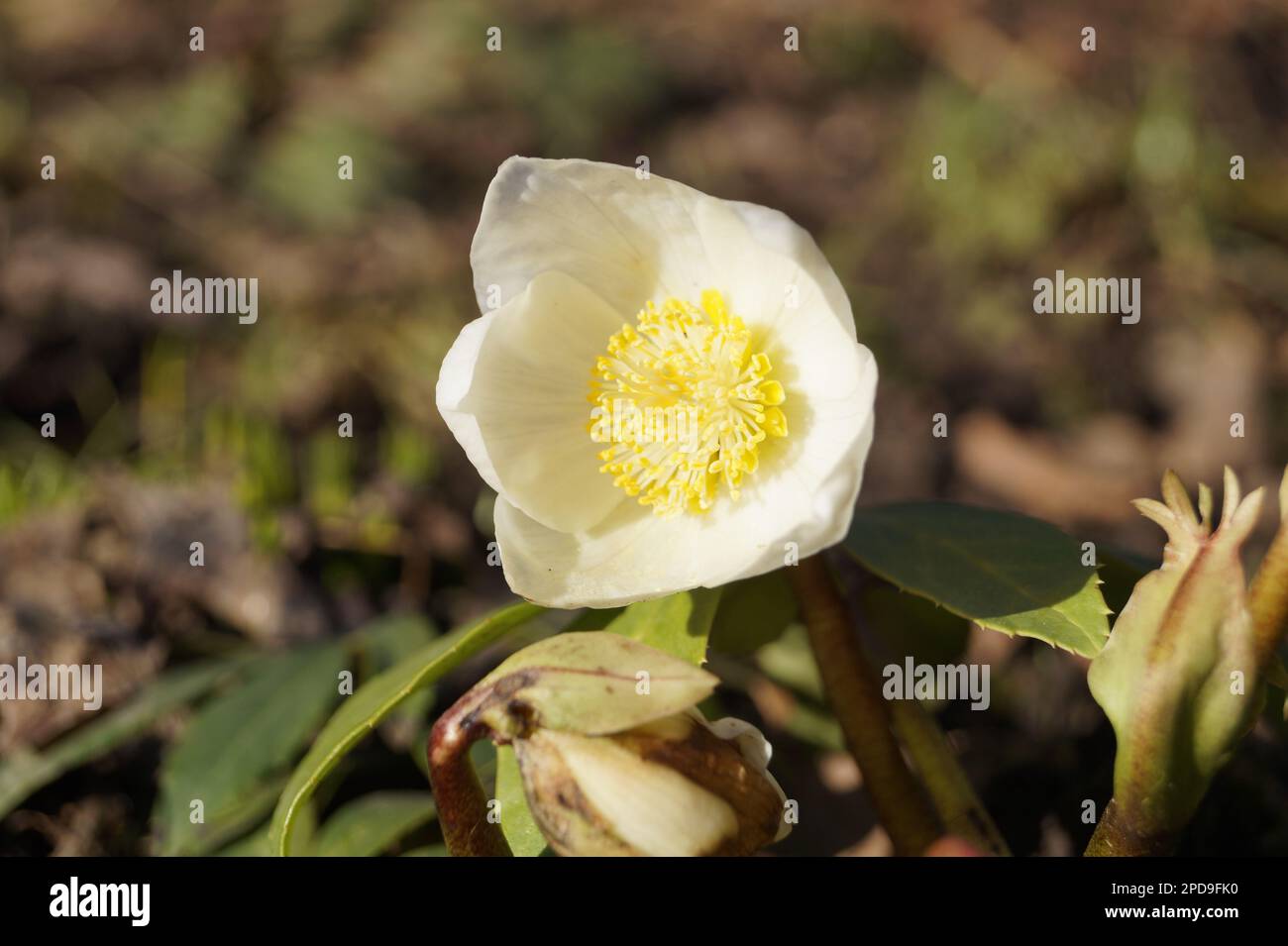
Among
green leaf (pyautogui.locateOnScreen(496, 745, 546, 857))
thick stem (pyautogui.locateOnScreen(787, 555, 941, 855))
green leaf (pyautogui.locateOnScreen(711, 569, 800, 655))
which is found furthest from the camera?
green leaf (pyautogui.locateOnScreen(711, 569, 800, 655))

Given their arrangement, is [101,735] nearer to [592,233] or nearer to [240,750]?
[240,750]

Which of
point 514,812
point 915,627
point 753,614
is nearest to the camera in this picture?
point 514,812

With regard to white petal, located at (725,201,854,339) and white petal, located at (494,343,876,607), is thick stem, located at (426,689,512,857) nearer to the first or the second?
white petal, located at (494,343,876,607)

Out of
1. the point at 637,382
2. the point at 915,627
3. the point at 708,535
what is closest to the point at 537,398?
the point at 637,382

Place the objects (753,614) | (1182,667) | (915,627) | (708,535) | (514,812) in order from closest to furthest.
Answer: (1182,667) < (514,812) < (708,535) < (753,614) < (915,627)

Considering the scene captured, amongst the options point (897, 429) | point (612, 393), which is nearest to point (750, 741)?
point (612, 393)

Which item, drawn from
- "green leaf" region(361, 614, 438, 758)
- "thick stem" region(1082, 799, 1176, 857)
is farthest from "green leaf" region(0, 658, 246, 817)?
"thick stem" region(1082, 799, 1176, 857)
